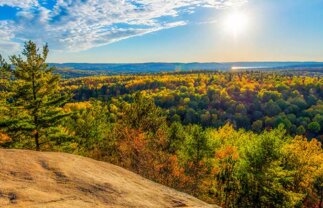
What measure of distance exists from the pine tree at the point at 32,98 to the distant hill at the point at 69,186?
14.2 meters

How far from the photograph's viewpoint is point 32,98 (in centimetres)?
2742

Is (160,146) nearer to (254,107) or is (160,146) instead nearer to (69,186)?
(69,186)

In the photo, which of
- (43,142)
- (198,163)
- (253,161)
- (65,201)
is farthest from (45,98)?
(198,163)

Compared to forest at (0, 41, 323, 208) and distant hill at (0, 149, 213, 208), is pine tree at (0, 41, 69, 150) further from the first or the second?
distant hill at (0, 149, 213, 208)

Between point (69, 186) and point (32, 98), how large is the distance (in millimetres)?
18978

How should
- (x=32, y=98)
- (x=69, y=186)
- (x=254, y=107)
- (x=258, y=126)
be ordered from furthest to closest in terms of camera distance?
(x=254, y=107) < (x=258, y=126) < (x=32, y=98) < (x=69, y=186)

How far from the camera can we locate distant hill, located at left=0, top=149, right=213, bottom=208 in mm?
9535

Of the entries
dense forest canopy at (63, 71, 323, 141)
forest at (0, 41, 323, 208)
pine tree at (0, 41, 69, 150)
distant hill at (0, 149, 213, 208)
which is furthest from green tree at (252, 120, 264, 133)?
distant hill at (0, 149, 213, 208)

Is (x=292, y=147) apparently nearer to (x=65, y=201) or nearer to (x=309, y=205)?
(x=309, y=205)

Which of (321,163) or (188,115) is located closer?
(321,163)

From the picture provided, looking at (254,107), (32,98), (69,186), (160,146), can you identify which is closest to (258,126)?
(254,107)

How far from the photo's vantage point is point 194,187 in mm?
42094

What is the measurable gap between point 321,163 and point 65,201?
47.5 metres

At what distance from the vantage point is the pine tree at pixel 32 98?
26.7 meters
